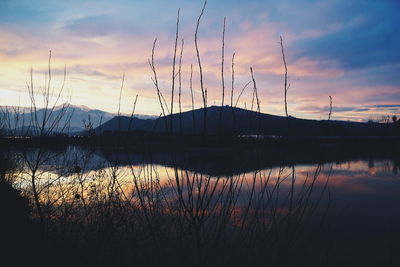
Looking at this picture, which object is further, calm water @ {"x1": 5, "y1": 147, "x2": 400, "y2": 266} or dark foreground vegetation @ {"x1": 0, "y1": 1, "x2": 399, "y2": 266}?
calm water @ {"x1": 5, "y1": 147, "x2": 400, "y2": 266}

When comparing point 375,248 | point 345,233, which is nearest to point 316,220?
point 345,233

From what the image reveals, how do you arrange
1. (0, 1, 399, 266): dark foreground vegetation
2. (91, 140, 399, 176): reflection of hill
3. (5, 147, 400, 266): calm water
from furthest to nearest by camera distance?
(5, 147, 400, 266): calm water
(91, 140, 399, 176): reflection of hill
(0, 1, 399, 266): dark foreground vegetation

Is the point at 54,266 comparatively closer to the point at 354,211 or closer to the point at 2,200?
the point at 2,200

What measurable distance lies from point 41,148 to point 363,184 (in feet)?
94.3

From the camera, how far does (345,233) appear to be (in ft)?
40.9

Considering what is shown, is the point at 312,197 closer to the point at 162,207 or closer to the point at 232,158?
the point at 232,158

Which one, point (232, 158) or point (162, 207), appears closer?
point (162, 207)

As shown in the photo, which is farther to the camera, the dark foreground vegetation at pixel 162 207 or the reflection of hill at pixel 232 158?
the reflection of hill at pixel 232 158

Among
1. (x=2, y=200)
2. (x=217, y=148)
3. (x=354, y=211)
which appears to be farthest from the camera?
(x=217, y=148)

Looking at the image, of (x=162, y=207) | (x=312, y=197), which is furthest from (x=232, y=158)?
(x=162, y=207)

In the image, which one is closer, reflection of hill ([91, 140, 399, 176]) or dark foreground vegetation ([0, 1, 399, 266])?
dark foreground vegetation ([0, 1, 399, 266])

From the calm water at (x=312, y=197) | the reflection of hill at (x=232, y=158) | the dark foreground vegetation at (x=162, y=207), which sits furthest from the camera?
the calm water at (x=312, y=197)

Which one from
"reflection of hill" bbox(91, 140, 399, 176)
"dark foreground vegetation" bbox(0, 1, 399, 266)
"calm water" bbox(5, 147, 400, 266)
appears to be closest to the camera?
"dark foreground vegetation" bbox(0, 1, 399, 266)

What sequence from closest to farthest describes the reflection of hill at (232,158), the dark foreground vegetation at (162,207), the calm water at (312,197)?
the dark foreground vegetation at (162,207) → the reflection of hill at (232,158) → the calm water at (312,197)
